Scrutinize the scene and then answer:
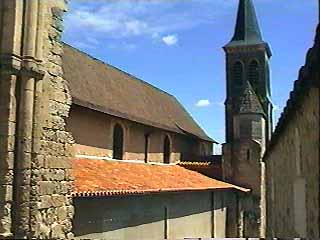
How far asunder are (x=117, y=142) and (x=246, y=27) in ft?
69.6

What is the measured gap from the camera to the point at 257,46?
1344 inches

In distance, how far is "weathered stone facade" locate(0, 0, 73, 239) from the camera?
24.6ft

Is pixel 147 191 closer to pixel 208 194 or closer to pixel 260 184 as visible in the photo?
pixel 208 194

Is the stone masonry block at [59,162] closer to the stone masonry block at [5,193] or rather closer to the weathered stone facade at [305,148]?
the stone masonry block at [5,193]

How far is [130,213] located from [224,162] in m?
13.2

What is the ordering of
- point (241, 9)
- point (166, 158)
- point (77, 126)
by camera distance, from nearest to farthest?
point (77, 126)
point (166, 158)
point (241, 9)

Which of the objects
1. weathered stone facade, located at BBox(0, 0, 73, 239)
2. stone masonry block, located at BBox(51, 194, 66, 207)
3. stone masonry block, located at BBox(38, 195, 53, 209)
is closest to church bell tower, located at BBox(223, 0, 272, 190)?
stone masonry block, located at BBox(51, 194, 66, 207)

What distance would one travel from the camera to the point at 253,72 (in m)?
34.0

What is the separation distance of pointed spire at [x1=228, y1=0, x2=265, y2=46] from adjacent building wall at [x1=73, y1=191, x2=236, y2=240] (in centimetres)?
1621

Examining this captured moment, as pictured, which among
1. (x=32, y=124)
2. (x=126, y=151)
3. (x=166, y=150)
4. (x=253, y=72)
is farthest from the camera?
(x=253, y=72)

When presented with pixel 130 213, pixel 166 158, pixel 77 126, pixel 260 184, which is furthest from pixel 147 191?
pixel 260 184

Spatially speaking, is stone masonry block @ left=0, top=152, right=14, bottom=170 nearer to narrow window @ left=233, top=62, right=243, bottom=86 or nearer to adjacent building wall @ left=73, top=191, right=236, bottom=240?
adjacent building wall @ left=73, top=191, right=236, bottom=240

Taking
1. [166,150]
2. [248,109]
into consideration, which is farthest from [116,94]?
[248,109]

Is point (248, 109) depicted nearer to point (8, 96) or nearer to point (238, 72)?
point (238, 72)
